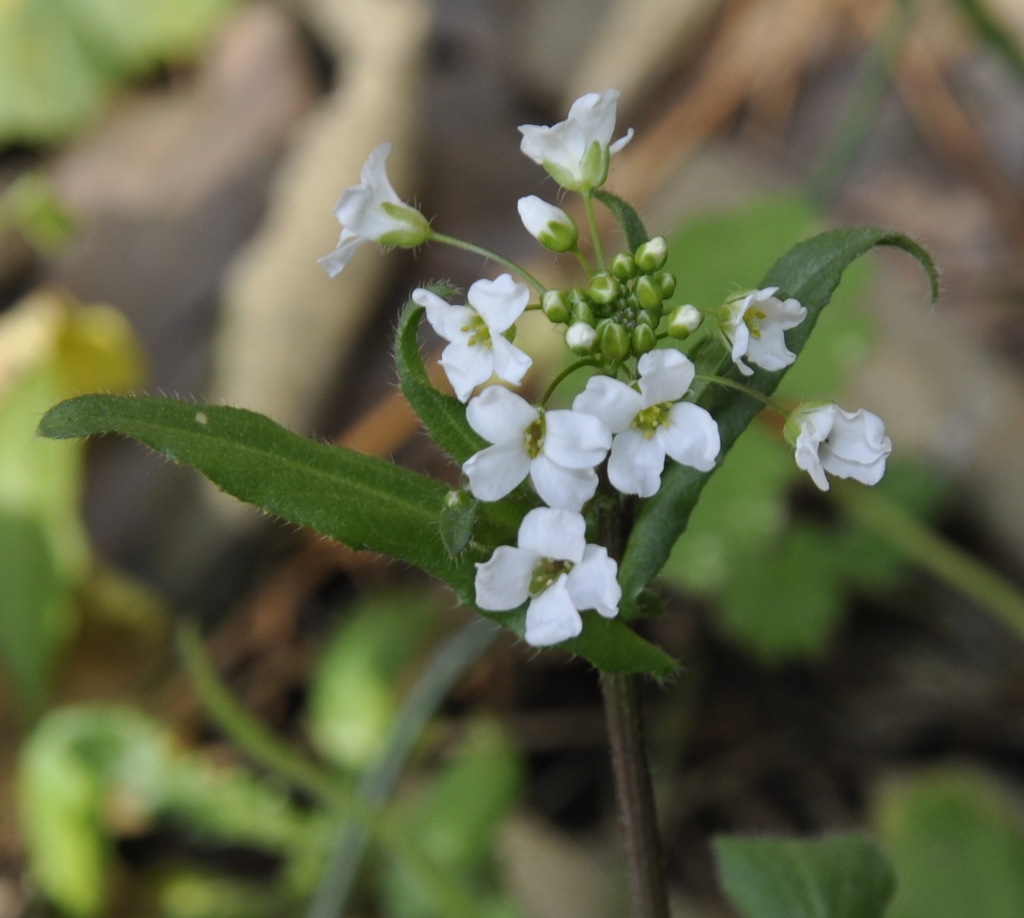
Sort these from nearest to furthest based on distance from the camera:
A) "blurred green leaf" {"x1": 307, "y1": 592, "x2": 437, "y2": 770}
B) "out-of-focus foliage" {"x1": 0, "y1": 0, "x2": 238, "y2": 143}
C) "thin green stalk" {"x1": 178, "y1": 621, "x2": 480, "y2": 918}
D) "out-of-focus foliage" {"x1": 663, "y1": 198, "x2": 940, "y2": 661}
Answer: "thin green stalk" {"x1": 178, "y1": 621, "x2": 480, "y2": 918}, "out-of-focus foliage" {"x1": 663, "y1": 198, "x2": 940, "y2": 661}, "blurred green leaf" {"x1": 307, "y1": 592, "x2": 437, "y2": 770}, "out-of-focus foliage" {"x1": 0, "y1": 0, "x2": 238, "y2": 143}

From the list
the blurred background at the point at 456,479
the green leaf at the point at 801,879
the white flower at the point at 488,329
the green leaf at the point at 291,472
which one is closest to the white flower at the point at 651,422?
the white flower at the point at 488,329

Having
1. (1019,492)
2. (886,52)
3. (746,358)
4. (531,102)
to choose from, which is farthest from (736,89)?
(746,358)

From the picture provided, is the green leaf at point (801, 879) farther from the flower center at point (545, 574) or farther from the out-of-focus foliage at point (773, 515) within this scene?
the out-of-focus foliage at point (773, 515)

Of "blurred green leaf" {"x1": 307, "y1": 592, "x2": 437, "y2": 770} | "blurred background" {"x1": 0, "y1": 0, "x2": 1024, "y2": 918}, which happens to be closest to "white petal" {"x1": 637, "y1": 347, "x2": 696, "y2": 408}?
"blurred background" {"x1": 0, "y1": 0, "x2": 1024, "y2": 918}

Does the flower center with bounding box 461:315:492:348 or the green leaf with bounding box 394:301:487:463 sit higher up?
the flower center with bounding box 461:315:492:348

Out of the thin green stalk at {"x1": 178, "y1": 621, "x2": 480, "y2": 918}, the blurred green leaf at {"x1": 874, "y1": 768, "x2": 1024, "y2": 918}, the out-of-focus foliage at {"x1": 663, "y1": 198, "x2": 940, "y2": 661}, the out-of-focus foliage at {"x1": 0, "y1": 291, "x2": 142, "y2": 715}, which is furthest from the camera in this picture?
the out-of-focus foliage at {"x1": 0, "y1": 291, "x2": 142, "y2": 715}

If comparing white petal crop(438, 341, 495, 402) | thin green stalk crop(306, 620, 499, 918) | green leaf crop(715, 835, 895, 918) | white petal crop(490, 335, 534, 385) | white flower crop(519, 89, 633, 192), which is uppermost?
white flower crop(519, 89, 633, 192)

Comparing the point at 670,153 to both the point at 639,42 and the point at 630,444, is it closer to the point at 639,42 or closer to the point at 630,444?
the point at 639,42

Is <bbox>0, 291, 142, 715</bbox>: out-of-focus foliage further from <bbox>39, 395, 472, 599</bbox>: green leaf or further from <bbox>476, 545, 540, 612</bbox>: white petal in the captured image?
<bbox>476, 545, 540, 612</bbox>: white petal

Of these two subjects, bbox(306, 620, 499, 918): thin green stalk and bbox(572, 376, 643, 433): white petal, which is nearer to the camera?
bbox(572, 376, 643, 433): white petal
